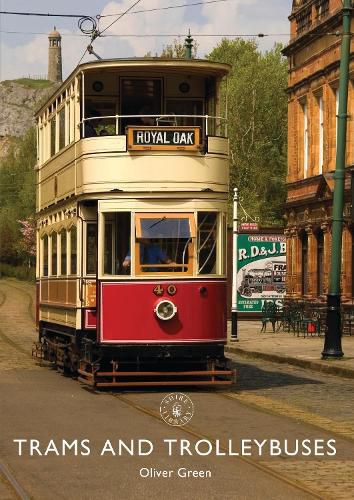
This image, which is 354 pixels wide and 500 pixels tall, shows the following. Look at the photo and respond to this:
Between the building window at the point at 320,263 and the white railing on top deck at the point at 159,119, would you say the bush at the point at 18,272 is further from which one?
the white railing on top deck at the point at 159,119

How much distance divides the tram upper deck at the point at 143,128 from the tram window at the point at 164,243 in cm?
47

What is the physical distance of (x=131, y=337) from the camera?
1898cm

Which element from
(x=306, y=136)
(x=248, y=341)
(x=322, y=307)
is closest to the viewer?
(x=248, y=341)

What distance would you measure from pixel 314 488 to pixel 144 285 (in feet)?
28.6

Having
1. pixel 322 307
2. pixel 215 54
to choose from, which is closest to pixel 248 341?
pixel 322 307

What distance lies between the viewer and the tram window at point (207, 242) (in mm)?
19219

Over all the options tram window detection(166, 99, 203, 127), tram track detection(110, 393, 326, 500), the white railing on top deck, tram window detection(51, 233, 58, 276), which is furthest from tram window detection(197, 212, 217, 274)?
tram window detection(51, 233, 58, 276)

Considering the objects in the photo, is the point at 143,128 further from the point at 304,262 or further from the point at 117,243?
the point at 304,262

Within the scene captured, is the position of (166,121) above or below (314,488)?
above

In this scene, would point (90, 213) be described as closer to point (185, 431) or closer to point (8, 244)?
point (185, 431)

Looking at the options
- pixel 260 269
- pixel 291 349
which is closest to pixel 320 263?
pixel 260 269

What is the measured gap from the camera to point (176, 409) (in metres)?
16.9

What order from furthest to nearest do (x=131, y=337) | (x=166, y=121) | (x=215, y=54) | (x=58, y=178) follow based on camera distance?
(x=215, y=54), (x=58, y=178), (x=166, y=121), (x=131, y=337)

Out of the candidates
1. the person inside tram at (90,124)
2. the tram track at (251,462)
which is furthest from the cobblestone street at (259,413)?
the person inside tram at (90,124)
